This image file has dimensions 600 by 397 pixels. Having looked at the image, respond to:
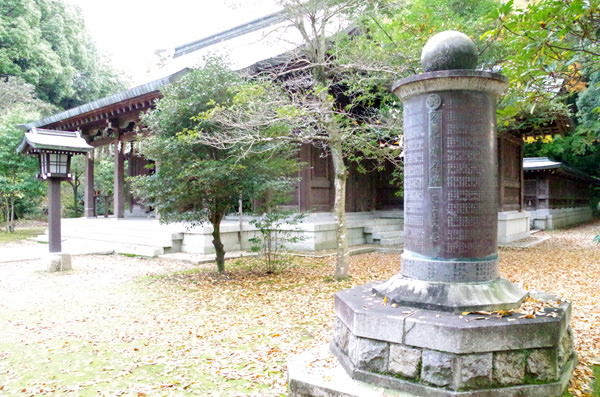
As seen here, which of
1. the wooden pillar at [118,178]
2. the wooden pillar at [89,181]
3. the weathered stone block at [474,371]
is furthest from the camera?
the wooden pillar at [89,181]

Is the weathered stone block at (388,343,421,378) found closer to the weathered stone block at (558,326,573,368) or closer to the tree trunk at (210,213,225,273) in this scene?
the weathered stone block at (558,326,573,368)

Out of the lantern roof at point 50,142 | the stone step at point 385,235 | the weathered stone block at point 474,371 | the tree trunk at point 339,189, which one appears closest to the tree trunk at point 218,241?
the tree trunk at point 339,189

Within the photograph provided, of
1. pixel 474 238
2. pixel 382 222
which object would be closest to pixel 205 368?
pixel 474 238

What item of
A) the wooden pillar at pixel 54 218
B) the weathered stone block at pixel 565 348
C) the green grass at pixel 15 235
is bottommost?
the green grass at pixel 15 235

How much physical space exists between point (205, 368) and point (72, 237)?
13705mm

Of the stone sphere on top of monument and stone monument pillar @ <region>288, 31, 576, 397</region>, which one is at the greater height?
the stone sphere on top of monument

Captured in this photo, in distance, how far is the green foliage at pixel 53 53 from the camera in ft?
76.8

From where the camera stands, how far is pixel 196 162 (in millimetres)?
7289

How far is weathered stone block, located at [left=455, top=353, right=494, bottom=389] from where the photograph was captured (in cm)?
290

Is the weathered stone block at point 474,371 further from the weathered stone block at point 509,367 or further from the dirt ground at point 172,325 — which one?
the dirt ground at point 172,325

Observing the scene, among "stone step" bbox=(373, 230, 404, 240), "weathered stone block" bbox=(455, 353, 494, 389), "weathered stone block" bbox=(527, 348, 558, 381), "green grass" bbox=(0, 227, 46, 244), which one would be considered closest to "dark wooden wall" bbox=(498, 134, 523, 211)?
"stone step" bbox=(373, 230, 404, 240)

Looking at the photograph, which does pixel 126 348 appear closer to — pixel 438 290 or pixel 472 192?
pixel 438 290

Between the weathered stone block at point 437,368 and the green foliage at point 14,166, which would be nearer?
the weathered stone block at point 437,368

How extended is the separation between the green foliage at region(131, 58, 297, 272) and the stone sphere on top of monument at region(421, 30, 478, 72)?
4329 mm
